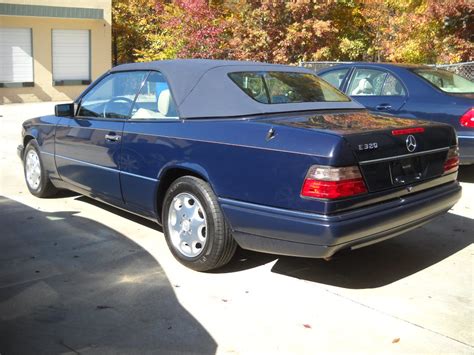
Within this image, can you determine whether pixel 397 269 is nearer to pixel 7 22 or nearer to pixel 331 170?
pixel 331 170

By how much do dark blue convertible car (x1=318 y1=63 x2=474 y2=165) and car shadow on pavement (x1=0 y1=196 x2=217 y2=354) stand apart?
4.01 meters

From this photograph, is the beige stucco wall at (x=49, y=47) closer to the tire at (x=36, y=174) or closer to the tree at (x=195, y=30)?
the tree at (x=195, y=30)

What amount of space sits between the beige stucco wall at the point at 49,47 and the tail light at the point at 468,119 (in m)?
16.4

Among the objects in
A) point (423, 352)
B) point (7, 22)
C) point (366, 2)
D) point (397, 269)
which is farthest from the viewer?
point (7, 22)

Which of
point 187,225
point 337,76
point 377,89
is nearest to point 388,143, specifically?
point 187,225

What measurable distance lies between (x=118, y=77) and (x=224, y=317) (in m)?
2.91

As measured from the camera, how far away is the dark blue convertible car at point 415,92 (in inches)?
291

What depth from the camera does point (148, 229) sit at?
5.71 m

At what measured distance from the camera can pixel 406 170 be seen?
13.9ft

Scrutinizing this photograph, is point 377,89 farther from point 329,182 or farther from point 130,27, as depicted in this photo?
point 130,27

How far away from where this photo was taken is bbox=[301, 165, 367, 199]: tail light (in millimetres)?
3738

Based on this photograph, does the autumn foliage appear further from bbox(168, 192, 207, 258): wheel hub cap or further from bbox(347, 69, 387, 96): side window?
bbox(168, 192, 207, 258): wheel hub cap

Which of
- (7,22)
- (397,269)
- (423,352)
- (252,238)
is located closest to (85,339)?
(252,238)

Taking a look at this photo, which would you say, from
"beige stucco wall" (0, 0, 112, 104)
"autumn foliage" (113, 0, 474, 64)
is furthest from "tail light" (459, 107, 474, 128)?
"beige stucco wall" (0, 0, 112, 104)
